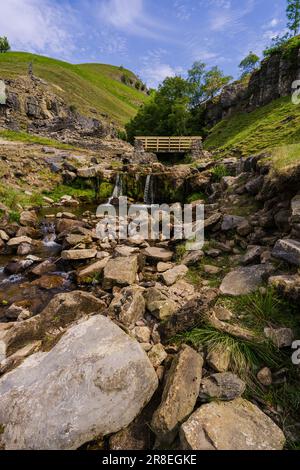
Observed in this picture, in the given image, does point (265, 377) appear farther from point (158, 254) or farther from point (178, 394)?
point (158, 254)

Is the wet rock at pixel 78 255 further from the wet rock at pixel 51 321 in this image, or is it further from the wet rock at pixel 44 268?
the wet rock at pixel 51 321

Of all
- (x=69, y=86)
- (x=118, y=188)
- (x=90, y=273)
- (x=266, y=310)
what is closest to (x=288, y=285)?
(x=266, y=310)

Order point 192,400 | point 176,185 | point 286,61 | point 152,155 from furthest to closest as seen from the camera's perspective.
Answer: point 286,61
point 152,155
point 176,185
point 192,400

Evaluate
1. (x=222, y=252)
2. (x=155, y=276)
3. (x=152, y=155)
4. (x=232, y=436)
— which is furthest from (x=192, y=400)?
(x=152, y=155)

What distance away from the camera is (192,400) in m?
2.66

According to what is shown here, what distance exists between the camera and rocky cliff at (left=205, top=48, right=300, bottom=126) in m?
28.0

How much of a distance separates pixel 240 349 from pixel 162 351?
3.56 ft

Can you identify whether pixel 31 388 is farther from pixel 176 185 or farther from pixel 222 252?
pixel 176 185

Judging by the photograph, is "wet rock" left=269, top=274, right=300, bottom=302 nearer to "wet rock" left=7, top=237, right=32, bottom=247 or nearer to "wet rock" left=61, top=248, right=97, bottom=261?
"wet rock" left=61, top=248, right=97, bottom=261

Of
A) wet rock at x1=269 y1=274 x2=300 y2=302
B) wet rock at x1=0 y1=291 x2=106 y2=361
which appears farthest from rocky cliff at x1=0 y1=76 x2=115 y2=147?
wet rock at x1=269 y1=274 x2=300 y2=302

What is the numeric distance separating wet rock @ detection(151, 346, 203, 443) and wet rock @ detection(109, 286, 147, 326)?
3.98ft

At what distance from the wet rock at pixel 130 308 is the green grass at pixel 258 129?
14805 mm

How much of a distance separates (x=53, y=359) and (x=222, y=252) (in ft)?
15.7
